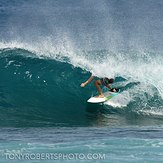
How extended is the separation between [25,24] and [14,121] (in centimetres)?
2761

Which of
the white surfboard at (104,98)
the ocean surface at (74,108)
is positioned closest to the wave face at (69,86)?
the ocean surface at (74,108)

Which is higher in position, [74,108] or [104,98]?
[104,98]

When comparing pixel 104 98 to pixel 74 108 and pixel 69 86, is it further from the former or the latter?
pixel 69 86

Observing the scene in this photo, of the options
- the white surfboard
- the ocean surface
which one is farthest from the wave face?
the white surfboard

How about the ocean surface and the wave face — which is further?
the wave face

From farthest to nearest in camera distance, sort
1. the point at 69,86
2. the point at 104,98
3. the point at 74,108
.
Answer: the point at 69,86 → the point at 74,108 → the point at 104,98

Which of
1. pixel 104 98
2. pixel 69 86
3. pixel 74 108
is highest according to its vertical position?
pixel 69 86

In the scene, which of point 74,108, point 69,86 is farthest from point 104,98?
point 69,86

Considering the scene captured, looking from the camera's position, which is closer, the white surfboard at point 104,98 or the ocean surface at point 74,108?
the ocean surface at point 74,108

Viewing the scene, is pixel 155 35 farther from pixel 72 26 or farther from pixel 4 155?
pixel 4 155

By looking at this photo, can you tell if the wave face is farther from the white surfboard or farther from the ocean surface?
the white surfboard

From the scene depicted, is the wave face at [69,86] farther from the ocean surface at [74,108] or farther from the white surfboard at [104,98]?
the white surfboard at [104,98]

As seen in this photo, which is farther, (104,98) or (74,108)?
(74,108)

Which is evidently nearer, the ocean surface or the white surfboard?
the ocean surface
